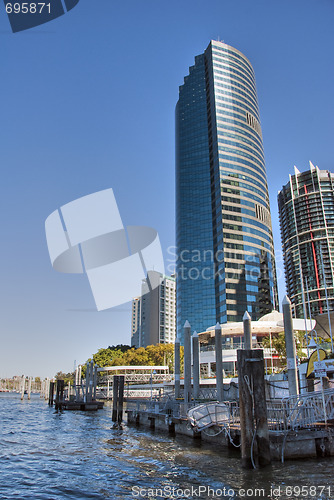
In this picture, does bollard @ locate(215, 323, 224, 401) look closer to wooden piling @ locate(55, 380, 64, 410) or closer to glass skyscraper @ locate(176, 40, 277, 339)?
wooden piling @ locate(55, 380, 64, 410)

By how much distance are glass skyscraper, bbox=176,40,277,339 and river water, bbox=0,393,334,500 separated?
86.8m

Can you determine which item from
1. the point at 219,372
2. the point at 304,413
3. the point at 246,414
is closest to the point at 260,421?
the point at 246,414

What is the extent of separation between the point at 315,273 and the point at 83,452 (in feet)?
472

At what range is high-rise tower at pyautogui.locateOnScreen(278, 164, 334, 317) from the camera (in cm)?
14925

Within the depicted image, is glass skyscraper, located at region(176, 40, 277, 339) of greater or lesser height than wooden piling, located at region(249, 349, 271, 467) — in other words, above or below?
above

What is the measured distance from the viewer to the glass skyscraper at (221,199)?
365 feet

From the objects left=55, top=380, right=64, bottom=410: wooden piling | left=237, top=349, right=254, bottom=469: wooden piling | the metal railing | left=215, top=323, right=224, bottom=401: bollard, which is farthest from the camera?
left=55, top=380, right=64, bottom=410: wooden piling

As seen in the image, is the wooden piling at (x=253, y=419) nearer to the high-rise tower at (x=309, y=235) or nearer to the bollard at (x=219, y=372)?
the bollard at (x=219, y=372)

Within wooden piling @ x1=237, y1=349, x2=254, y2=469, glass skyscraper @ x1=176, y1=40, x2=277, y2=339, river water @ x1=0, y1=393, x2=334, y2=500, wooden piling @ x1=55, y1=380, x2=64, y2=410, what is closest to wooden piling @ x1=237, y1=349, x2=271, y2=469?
wooden piling @ x1=237, y1=349, x2=254, y2=469

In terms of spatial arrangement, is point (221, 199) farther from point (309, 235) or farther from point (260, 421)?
point (260, 421)

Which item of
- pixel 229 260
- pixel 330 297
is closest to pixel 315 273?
pixel 330 297

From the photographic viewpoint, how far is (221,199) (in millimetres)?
117000

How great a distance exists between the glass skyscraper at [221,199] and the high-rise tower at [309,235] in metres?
36.2

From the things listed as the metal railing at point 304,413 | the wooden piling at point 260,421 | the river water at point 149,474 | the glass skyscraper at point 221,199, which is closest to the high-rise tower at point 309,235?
the glass skyscraper at point 221,199
